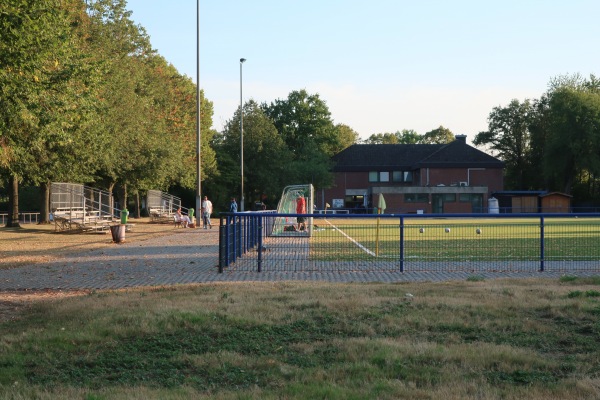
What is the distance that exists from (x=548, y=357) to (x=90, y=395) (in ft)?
13.6

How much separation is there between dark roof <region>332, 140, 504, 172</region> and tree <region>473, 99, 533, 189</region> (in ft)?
35.2

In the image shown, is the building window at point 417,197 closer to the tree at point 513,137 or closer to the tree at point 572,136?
the tree at point 572,136

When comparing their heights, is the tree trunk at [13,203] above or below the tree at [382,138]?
below

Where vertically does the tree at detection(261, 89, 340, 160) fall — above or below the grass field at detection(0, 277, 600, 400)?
above

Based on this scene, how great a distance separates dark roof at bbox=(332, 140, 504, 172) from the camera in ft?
A: 302

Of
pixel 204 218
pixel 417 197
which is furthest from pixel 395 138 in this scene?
pixel 204 218

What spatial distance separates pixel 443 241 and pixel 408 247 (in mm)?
1255

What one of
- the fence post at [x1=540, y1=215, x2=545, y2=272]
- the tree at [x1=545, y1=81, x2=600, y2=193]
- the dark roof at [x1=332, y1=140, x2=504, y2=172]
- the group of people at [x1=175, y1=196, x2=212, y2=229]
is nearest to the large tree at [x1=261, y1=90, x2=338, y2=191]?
the dark roof at [x1=332, y1=140, x2=504, y2=172]

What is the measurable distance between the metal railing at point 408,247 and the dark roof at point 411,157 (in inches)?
2985

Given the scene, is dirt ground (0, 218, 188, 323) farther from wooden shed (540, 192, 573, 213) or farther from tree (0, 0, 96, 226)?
wooden shed (540, 192, 573, 213)

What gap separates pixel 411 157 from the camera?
10294 cm

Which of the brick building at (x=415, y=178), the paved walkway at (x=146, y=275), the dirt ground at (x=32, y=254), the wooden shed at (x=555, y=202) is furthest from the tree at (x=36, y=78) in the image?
the wooden shed at (x=555, y=202)

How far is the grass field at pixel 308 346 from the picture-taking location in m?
5.83

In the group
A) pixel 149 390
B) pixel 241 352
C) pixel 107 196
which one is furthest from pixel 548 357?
pixel 107 196
